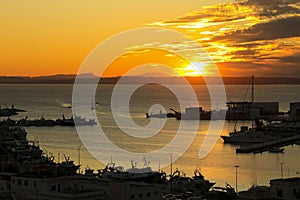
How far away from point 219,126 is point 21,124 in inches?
432

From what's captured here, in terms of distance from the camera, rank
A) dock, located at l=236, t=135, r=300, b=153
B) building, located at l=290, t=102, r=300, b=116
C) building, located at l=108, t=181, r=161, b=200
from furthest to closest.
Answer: building, located at l=290, t=102, r=300, b=116, dock, located at l=236, t=135, r=300, b=153, building, located at l=108, t=181, r=161, b=200

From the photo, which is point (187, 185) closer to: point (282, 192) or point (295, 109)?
point (282, 192)

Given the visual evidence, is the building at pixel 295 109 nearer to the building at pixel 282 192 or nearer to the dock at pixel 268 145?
the dock at pixel 268 145

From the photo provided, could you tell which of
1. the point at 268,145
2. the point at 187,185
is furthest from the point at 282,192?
the point at 268,145

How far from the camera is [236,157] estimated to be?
22047 millimetres

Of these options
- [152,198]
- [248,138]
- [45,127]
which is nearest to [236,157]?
[248,138]

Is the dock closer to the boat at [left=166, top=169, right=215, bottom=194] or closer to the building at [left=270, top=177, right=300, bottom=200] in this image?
the boat at [left=166, top=169, right=215, bottom=194]

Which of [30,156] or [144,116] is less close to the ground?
[144,116]

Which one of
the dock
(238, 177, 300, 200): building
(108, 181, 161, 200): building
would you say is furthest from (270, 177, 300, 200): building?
the dock

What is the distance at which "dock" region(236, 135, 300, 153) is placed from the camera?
23891 mm

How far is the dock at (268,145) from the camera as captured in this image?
78.4ft

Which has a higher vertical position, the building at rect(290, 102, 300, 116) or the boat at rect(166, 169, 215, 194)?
the building at rect(290, 102, 300, 116)

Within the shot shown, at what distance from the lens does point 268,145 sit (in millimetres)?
25141

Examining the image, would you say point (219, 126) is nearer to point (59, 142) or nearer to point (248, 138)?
point (248, 138)
